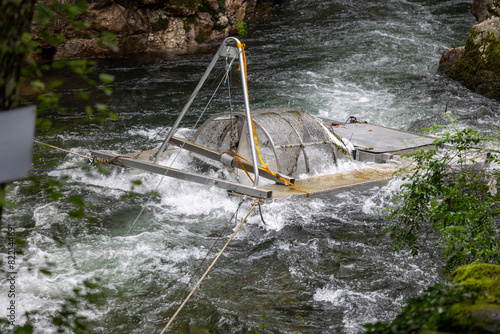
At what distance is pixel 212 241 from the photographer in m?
8.61

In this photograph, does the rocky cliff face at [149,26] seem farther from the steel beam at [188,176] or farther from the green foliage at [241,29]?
the steel beam at [188,176]

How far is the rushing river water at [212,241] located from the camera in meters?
6.72

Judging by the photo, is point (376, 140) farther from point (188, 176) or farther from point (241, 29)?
point (241, 29)

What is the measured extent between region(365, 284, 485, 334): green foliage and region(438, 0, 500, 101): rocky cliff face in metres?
14.9

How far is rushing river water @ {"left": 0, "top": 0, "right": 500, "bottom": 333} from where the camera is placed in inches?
265

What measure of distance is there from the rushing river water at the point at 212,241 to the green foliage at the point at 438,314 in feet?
6.18

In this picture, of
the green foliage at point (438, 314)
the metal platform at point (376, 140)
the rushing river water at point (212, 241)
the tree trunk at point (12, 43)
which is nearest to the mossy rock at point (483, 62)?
the rushing river water at point (212, 241)

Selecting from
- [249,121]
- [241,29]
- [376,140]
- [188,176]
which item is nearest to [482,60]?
[376,140]

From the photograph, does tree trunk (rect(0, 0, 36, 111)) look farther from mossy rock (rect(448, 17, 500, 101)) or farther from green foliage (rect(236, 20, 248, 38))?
green foliage (rect(236, 20, 248, 38))

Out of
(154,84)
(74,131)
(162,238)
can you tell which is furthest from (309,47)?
(162,238)

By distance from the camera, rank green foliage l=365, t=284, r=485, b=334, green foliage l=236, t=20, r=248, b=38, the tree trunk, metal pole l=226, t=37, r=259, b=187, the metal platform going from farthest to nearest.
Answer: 1. green foliage l=236, t=20, r=248, b=38
2. the metal platform
3. metal pole l=226, t=37, r=259, b=187
4. green foliage l=365, t=284, r=485, b=334
5. the tree trunk

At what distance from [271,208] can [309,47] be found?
13742mm

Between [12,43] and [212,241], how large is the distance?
651cm

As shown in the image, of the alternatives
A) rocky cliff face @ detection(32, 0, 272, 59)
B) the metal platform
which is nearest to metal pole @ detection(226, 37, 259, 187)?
the metal platform
